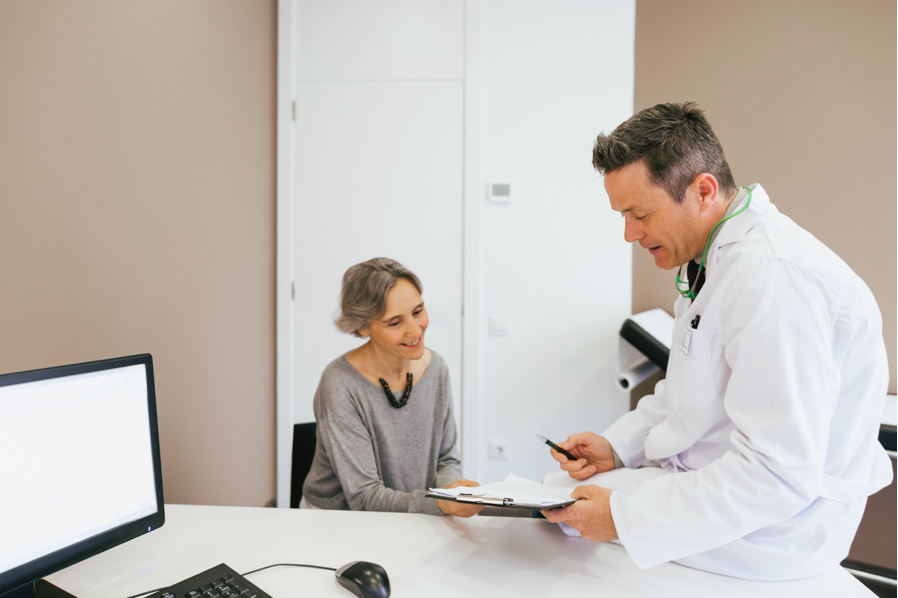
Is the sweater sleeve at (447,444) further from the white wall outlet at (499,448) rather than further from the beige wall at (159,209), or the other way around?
the white wall outlet at (499,448)

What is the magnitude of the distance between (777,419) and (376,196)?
212 cm

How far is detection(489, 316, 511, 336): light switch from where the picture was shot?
2590 mm

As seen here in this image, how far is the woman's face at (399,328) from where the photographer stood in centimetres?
146

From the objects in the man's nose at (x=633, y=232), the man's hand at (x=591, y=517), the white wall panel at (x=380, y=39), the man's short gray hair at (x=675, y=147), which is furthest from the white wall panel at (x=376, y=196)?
the man's hand at (x=591, y=517)

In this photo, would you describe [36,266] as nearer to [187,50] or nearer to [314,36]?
[187,50]

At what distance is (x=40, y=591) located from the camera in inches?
32.7

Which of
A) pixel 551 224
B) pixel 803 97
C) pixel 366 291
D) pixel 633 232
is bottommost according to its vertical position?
pixel 366 291

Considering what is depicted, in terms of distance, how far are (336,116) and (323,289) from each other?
2.93 feet

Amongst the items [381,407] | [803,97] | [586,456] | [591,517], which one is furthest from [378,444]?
[803,97]

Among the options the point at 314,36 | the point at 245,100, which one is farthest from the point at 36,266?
the point at 314,36

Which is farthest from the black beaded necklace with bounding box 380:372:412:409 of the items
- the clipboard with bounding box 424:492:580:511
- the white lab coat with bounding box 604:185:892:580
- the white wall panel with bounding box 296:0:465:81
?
the white wall panel with bounding box 296:0:465:81

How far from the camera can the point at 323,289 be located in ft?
8.60

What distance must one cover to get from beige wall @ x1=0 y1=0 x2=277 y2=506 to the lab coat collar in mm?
1509

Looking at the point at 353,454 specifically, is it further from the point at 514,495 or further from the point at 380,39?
the point at 380,39
